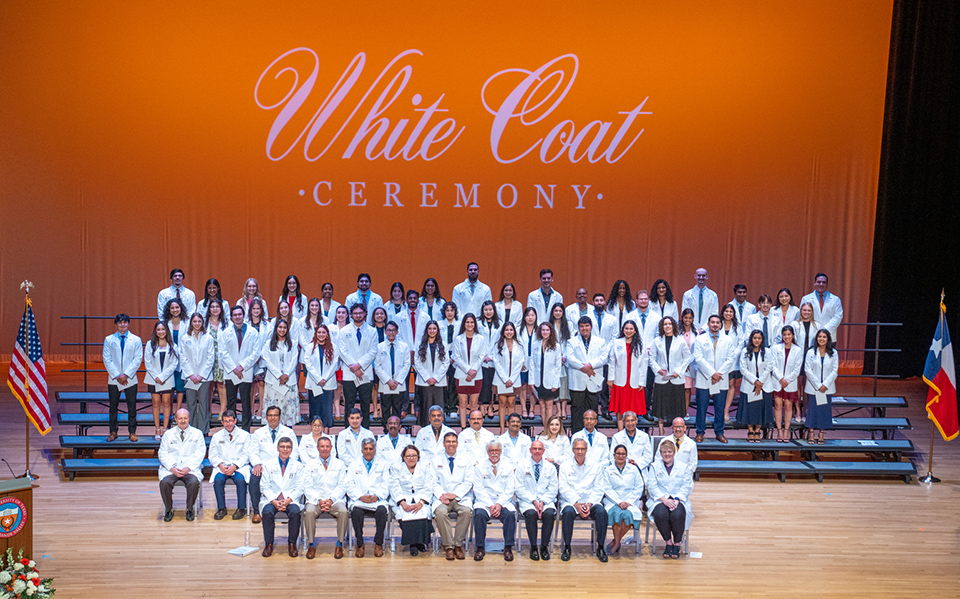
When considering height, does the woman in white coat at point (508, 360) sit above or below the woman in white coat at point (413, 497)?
above

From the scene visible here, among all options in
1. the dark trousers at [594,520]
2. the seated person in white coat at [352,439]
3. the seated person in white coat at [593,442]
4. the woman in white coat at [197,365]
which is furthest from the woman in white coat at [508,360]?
the woman in white coat at [197,365]

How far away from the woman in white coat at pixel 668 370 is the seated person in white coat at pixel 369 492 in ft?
11.1

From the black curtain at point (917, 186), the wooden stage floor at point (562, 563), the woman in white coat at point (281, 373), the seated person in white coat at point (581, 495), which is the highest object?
the black curtain at point (917, 186)

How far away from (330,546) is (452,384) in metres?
2.79

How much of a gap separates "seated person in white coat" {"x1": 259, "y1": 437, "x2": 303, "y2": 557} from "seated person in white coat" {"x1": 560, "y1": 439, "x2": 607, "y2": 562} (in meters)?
2.33

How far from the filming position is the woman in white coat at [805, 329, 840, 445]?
9734 mm

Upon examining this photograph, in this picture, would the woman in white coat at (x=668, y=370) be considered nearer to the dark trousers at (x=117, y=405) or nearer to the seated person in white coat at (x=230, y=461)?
the seated person in white coat at (x=230, y=461)

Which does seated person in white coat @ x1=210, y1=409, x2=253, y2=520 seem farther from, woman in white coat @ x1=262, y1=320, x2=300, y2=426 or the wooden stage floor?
woman in white coat @ x1=262, y1=320, x2=300, y2=426

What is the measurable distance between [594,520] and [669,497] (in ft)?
2.36

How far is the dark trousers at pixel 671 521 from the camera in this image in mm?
7531

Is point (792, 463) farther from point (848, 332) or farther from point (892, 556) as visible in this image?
point (848, 332)

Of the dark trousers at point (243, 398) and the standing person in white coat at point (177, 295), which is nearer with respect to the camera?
the dark trousers at point (243, 398)

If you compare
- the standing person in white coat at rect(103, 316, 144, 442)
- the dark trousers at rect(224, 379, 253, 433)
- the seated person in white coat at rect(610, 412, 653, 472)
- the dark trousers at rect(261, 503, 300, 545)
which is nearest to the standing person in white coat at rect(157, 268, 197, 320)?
the standing person in white coat at rect(103, 316, 144, 442)

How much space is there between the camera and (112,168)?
43.8 ft
